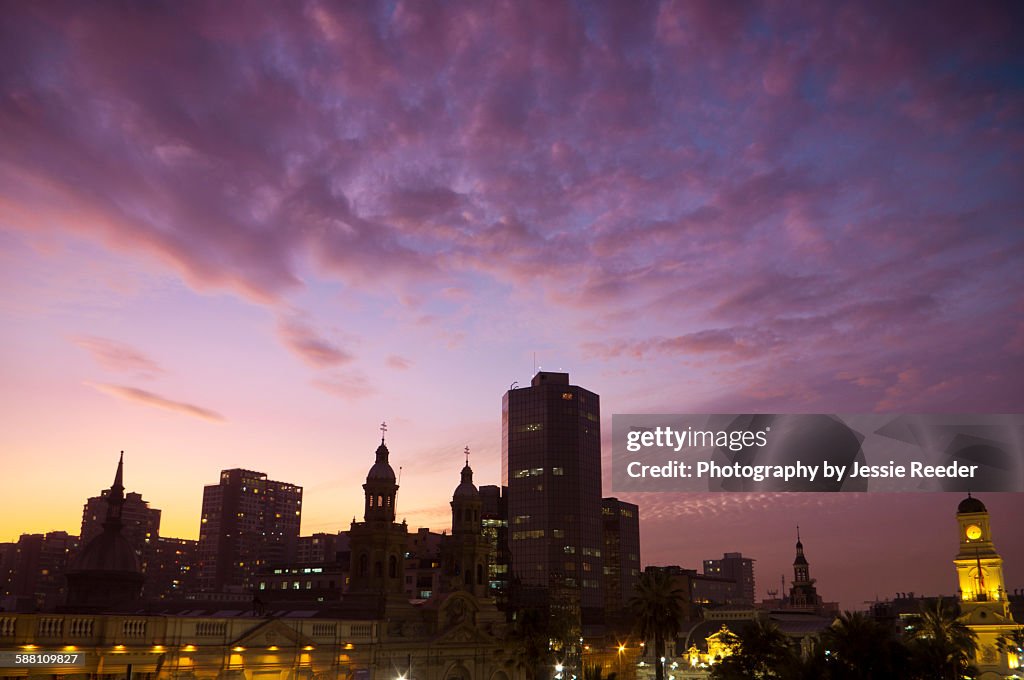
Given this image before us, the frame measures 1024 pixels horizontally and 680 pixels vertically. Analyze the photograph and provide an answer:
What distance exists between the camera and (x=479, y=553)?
105m

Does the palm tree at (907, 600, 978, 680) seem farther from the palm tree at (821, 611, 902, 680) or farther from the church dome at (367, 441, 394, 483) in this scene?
the church dome at (367, 441, 394, 483)

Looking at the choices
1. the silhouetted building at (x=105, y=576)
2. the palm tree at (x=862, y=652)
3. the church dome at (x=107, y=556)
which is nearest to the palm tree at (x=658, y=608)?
the palm tree at (x=862, y=652)

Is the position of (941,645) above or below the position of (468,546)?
below

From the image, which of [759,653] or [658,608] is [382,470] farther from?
[759,653]

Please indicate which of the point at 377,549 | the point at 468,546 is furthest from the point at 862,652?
the point at 468,546

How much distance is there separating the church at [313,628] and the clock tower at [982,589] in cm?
6335

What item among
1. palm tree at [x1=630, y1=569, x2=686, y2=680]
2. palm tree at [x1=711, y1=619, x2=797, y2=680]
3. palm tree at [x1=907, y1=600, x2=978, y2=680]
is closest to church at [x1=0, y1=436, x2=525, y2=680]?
palm tree at [x1=630, y1=569, x2=686, y2=680]

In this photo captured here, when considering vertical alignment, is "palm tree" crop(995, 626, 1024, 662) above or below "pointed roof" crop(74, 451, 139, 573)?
below

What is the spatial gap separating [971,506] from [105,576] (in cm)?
11799

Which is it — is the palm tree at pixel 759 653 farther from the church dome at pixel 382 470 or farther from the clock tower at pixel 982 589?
the church dome at pixel 382 470

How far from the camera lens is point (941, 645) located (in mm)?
69188

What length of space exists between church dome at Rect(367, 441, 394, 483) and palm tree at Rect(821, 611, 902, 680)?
1927 inches

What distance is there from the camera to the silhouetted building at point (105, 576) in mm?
91750

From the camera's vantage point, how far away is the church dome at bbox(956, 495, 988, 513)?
411ft
